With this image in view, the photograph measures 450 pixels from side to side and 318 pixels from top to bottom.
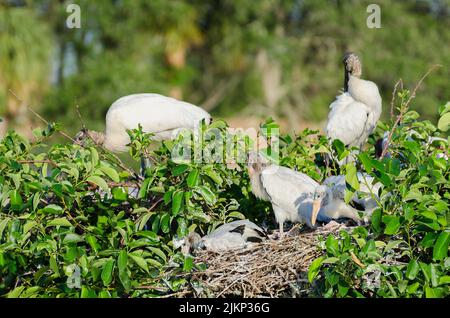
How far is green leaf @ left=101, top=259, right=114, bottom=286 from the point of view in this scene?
355cm

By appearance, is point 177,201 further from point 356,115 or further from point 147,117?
point 356,115

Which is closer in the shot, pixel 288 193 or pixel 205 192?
pixel 205 192

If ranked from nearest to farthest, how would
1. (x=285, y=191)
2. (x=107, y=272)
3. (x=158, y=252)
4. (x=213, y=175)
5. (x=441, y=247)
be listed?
(x=441, y=247)
(x=107, y=272)
(x=158, y=252)
(x=213, y=175)
(x=285, y=191)

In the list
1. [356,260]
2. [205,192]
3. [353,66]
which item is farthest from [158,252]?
[353,66]

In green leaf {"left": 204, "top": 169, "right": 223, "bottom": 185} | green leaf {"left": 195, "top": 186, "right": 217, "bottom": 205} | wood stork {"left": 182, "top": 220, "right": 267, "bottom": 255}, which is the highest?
green leaf {"left": 204, "top": 169, "right": 223, "bottom": 185}

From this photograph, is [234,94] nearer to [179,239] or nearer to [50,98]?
[50,98]

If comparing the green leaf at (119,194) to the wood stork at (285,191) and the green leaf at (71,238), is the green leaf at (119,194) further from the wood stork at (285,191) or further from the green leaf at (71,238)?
the wood stork at (285,191)

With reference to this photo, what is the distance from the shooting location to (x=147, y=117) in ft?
19.1

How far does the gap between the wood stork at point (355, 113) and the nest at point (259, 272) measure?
67.8 inches

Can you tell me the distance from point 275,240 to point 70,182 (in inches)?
44.2

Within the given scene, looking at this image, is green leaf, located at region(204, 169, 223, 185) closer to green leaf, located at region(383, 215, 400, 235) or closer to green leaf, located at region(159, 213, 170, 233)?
green leaf, located at region(159, 213, 170, 233)

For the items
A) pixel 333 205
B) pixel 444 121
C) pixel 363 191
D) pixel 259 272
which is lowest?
pixel 259 272

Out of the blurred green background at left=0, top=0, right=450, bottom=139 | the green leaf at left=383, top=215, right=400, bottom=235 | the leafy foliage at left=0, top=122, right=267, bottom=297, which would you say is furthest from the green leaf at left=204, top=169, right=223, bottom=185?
the blurred green background at left=0, top=0, right=450, bottom=139

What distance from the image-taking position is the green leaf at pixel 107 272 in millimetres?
3555
